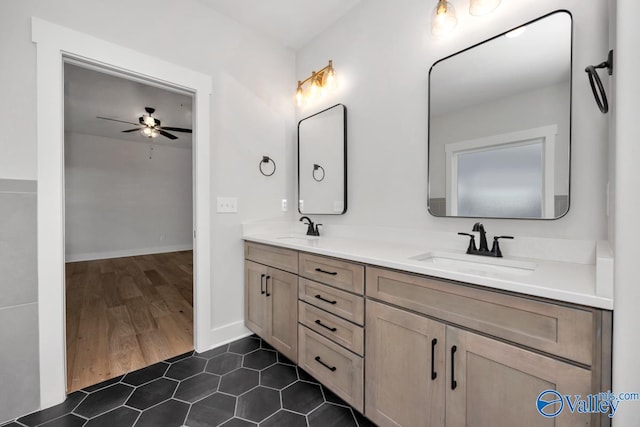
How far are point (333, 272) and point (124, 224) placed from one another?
6.50m

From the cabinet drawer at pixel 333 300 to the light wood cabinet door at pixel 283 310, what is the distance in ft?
0.34

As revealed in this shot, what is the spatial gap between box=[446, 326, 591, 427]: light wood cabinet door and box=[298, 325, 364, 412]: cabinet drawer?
1.48ft

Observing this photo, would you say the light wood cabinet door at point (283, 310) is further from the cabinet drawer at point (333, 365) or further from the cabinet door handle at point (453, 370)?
the cabinet door handle at point (453, 370)

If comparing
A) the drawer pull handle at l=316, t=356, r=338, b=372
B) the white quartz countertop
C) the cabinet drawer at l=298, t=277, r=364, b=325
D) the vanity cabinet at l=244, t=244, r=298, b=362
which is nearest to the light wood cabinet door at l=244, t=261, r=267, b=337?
the vanity cabinet at l=244, t=244, r=298, b=362

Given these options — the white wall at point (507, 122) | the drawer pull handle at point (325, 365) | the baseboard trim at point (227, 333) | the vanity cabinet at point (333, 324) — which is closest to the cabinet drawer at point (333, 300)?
the vanity cabinet at point (333, 324)

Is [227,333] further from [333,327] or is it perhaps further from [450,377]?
[450,377]

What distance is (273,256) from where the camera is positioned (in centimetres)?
195

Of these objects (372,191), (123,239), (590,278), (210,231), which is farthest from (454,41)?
(123,239)

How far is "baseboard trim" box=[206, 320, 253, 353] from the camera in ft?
7.00

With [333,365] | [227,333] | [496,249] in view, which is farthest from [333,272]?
[227,333]

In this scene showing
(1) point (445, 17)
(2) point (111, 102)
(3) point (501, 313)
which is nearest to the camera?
(3) point (501, 313)

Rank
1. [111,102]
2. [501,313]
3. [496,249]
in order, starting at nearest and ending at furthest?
1. [501,313]
2. [496,249]
3. [111,102]

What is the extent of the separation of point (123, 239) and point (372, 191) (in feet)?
21.1

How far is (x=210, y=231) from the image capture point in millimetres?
2117
